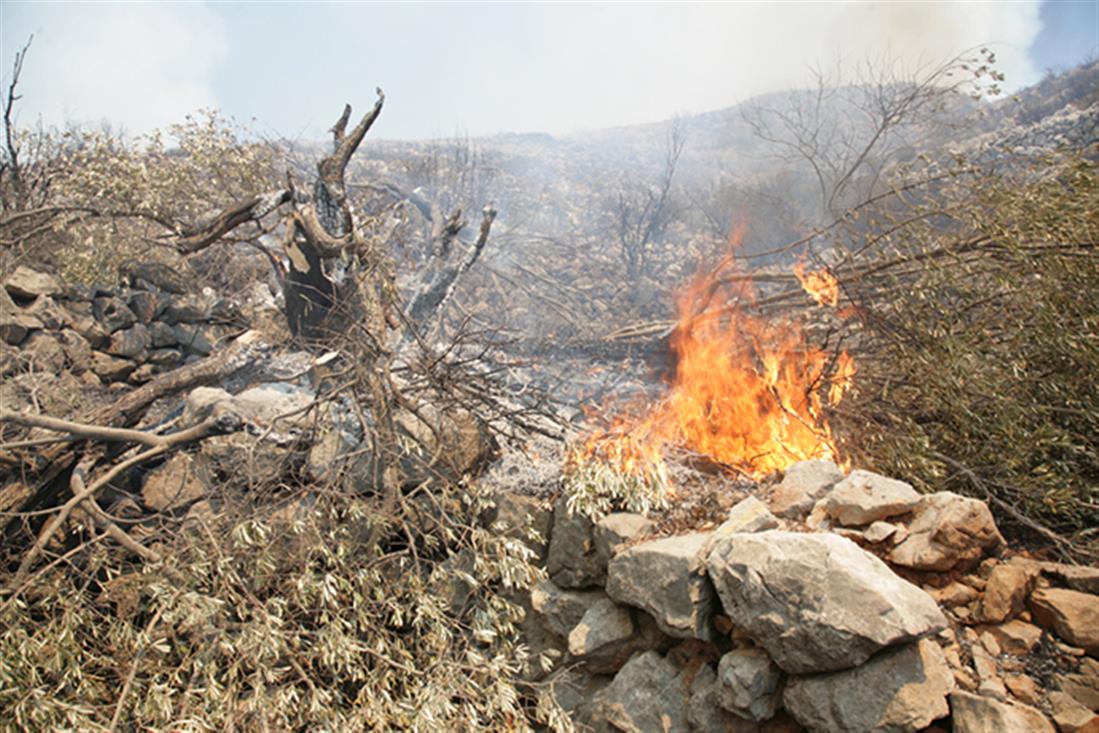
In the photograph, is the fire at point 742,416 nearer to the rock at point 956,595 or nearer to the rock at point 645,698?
the rock at point 645,698

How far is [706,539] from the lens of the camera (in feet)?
10.9

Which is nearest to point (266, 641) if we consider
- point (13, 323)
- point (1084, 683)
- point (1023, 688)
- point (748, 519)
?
point (748, 519)

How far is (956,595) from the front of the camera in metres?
2.79

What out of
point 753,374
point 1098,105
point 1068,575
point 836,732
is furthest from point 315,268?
point 1098,105

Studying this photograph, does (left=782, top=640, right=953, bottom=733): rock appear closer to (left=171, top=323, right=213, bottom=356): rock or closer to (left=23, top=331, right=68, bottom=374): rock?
(left=23, top=331, right=68, bottom=374): rock

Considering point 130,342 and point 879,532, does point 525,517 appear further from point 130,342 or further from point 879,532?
point 130,342

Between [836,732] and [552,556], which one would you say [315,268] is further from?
[836,732]

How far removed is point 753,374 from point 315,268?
3.86 m

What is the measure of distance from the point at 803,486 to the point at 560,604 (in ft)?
5.61

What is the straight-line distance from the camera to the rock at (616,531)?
370 cm

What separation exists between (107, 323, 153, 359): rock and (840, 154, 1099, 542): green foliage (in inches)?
288

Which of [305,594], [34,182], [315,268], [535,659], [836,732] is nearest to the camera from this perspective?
[836,732]

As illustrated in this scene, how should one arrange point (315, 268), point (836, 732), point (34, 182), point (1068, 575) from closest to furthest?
1. point (836, 732)
2. point (1068, 575)
3. point (315, 268)
4. point (34, 182)

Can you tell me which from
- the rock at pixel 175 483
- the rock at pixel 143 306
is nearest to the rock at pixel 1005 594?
the rock at pixel 175 483
